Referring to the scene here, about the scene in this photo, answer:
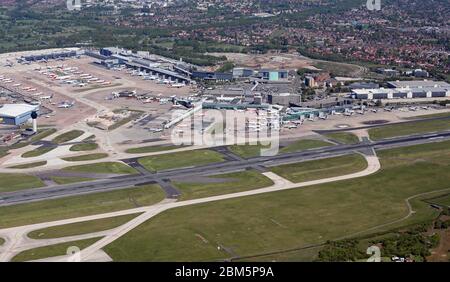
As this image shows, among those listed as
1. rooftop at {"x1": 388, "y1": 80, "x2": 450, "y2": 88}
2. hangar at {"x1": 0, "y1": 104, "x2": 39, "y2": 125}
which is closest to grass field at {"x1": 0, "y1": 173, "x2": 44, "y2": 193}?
hangar at {"x1": 0, "y1": 104, "x2": 39, "y2": 125}

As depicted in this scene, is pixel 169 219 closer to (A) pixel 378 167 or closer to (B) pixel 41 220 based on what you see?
(B) pixel 41 220

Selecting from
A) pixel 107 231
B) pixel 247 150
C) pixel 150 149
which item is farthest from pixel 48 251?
pixel 247 150

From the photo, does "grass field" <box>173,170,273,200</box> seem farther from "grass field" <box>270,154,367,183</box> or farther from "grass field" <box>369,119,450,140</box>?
"grass field" <box>369,119,450,140</box>

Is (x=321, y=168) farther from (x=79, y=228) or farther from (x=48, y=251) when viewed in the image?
(x=48, y=251)

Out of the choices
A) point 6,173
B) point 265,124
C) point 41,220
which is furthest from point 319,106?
point 41,220

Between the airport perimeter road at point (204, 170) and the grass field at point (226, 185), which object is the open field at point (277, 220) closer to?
the grass field at point (226, 185)

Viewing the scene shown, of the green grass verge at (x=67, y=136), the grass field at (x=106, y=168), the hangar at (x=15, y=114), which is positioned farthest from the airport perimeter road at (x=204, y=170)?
the hangar at (x=15, y=114)
